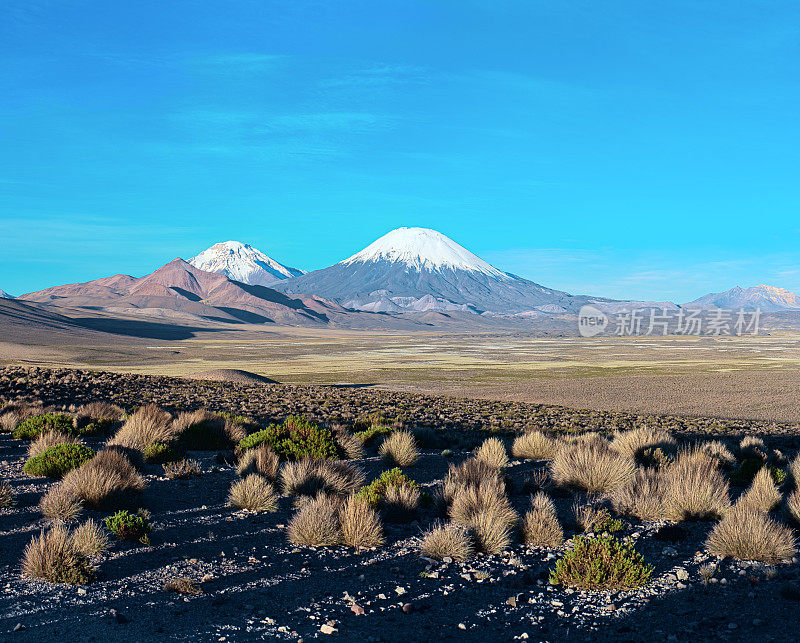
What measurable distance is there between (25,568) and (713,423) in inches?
1145

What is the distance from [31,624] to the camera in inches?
224

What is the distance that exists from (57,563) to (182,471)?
4.91m

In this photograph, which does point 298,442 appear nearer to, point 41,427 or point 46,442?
point 46,442

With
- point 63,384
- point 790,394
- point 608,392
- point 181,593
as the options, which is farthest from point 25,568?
point 790,394

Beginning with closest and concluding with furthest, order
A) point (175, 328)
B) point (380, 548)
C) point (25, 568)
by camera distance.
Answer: point (25, 568)
point (380, 548)
point (175, 328)

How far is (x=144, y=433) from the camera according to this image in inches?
561

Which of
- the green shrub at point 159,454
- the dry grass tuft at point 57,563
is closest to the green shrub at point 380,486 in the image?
the dry grass tuft at point 57,563

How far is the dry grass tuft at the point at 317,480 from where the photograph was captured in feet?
33.8

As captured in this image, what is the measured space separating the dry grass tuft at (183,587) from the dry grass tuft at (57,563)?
83cm

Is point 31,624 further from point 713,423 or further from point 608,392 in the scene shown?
point 608,392

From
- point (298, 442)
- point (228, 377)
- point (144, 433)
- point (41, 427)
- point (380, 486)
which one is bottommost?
point (228, 377)

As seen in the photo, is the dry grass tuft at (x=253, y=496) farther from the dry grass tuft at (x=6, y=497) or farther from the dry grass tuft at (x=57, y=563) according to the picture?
the dry grass tuft at (x=6, y=497)

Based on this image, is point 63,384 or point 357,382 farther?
point 357,382

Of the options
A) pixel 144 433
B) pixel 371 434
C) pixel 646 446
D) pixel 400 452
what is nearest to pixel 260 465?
pixel 400 452
